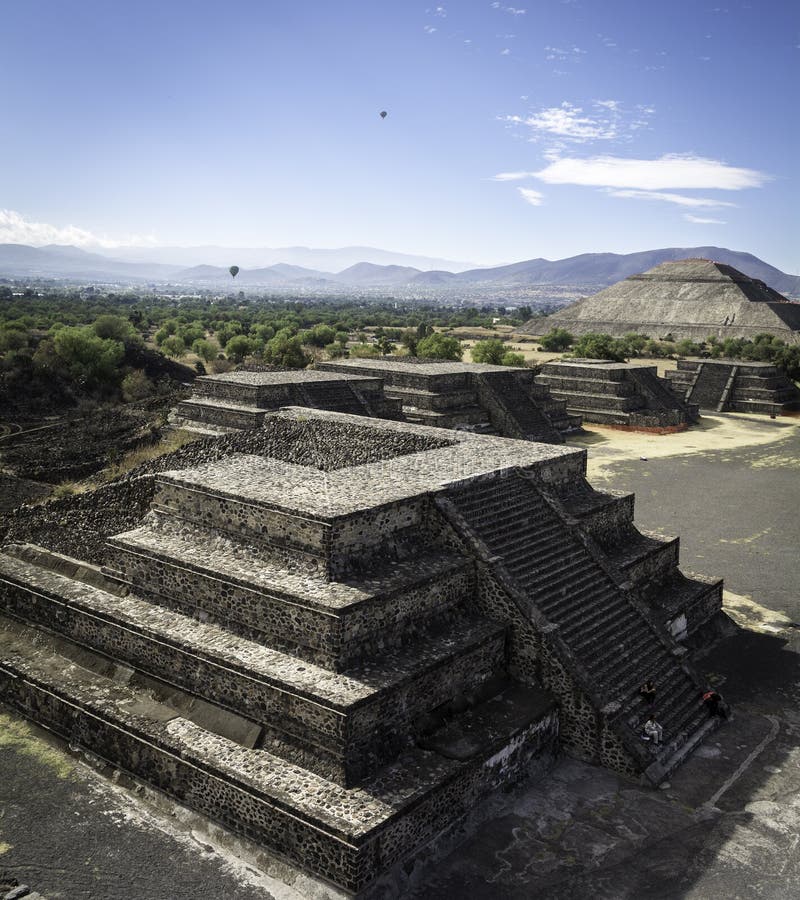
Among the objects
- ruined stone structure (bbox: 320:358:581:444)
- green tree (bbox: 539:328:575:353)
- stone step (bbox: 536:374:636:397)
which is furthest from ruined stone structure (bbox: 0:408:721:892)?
green tree (bbox: 539:328:575:353)

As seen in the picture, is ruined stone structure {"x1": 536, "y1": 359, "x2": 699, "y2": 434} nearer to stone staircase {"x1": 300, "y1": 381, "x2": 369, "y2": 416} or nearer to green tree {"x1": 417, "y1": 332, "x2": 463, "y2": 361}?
green tree {"x1": 417, "y1": 332, "x2": 463, "y2": 361}

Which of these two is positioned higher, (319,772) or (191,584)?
(191,584)

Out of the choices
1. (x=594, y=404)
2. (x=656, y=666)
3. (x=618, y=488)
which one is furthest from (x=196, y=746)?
(x=594, y=404)

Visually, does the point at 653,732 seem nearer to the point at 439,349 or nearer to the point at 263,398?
the point at 263,398

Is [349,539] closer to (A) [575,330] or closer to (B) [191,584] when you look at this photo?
(B) [191,584]

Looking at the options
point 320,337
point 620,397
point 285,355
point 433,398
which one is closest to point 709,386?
point 620,397

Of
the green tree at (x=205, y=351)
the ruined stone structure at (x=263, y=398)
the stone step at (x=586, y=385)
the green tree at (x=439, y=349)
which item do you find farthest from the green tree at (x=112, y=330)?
the stone step at (x=586, y=385)
